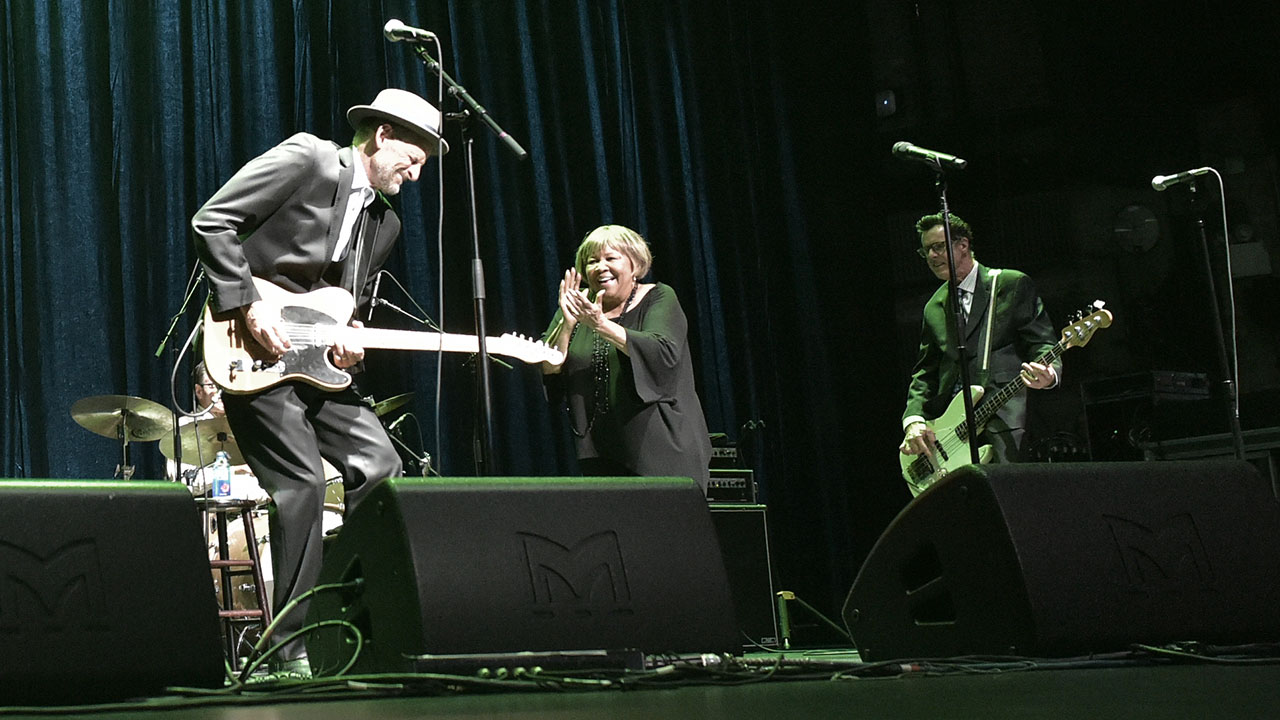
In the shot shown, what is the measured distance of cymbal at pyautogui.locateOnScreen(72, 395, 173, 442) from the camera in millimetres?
4594

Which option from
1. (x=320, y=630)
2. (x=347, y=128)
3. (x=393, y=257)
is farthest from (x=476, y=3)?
(x=320, y=630)

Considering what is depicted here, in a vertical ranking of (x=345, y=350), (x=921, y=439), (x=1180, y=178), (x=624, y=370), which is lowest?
(x=921, y=439)

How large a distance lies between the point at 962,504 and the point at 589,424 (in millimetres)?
1799

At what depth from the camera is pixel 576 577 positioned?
7.29 ft

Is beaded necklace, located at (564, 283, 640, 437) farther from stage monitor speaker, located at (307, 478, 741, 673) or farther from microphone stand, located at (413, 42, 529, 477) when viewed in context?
stage monitor speaker, located at (307, 478, 741, 673)

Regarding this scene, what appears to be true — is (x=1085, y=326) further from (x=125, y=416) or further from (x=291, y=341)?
(x=125, y=416)

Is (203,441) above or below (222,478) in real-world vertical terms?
above

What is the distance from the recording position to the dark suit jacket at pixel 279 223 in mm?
3305

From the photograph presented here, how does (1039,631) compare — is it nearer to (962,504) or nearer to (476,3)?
(962,504)

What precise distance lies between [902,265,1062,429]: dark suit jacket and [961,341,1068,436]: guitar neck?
3cm

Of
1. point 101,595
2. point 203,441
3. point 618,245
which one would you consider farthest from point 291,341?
point 203,441

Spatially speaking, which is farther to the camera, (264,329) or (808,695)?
(264,329)

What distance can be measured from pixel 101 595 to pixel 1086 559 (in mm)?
1666

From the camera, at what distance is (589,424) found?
4.00m
